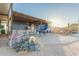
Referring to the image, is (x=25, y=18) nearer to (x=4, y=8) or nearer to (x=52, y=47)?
(x=4, y=8)

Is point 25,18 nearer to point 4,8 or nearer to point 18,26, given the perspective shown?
point 18,26

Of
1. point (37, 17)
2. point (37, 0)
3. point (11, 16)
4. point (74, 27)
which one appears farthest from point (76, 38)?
point (11, 16)

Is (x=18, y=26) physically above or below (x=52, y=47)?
above

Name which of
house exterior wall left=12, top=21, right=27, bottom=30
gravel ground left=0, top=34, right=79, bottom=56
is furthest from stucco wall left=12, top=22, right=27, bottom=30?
gravel ground left=0, top=34, right=79, bottom=56

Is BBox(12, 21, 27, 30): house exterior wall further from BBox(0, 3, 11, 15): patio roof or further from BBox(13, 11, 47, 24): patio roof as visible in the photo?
BBox(0, 3, 11, 15): patio roof

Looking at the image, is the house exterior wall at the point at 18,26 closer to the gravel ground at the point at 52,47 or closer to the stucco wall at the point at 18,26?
the stucco wall at the point at 18,26

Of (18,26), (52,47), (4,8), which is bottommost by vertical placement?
(52,47)

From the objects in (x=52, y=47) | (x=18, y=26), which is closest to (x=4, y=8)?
(x=18, y=26)

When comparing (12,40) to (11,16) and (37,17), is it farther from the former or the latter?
(37,17)

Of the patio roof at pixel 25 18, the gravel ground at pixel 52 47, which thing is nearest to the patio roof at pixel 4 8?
the patio roof at pixel 25 18

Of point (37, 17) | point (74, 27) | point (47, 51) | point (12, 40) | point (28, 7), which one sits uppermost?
point (28, 7)

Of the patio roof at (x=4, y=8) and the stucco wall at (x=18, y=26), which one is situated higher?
the patio roof at (x=4, y=8)

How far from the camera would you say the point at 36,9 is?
155 centimetres

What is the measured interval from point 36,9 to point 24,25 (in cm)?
22
